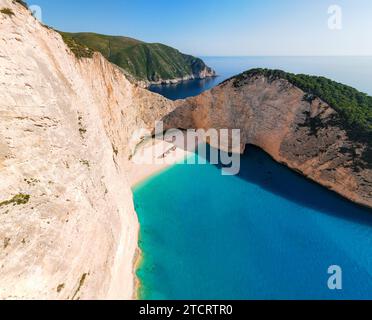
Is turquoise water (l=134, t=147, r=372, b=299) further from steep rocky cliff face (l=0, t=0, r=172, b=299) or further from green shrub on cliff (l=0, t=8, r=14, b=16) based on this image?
green shrub on cliff (l=0, t=8, r=14, b=16)

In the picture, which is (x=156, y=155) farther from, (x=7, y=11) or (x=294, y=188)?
(x=7, y=11)

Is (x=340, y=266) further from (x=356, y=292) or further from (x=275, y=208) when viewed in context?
(x=275, y=208)

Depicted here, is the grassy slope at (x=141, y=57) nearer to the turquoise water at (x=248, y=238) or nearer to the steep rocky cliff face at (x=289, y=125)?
the steep rocky cliff face at (x=289, y=125)

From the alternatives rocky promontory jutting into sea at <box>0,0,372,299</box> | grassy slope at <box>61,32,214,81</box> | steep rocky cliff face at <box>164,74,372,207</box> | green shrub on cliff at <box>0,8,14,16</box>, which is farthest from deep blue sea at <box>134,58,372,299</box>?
grassy slope at <box>61,32,214,81</box>

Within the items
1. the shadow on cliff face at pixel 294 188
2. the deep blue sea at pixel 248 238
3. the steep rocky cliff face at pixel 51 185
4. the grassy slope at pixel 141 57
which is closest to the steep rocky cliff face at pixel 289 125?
the shadow on cliff face at pixel 294 188

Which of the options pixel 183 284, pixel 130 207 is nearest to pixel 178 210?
pixel 130 207
